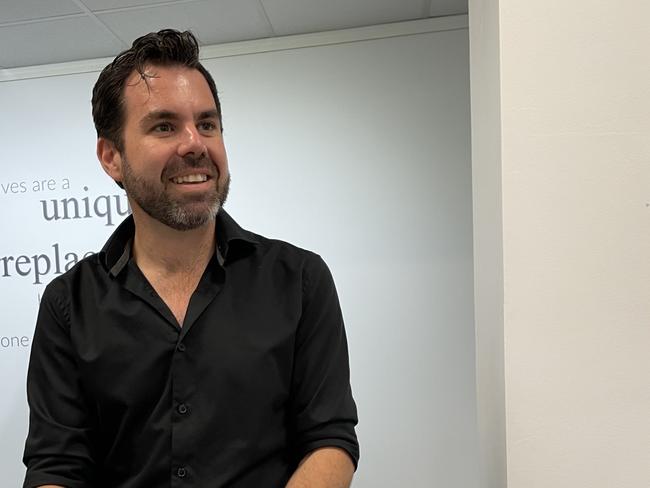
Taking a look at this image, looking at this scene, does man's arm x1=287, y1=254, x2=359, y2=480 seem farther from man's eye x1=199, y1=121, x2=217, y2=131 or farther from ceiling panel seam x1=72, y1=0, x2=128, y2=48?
ceiling panel seam x1=72, y1=0, x2=128, y2=48

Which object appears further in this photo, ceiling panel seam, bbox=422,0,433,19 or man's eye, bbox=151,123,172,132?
ceiling panel seam, bbox=422,0,433,19

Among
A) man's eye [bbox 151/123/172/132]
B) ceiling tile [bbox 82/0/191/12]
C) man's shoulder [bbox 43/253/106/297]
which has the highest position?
ceiling tile [bbox 82/0/191/12]

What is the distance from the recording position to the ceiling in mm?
2219

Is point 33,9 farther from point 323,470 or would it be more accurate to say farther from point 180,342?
point 323,470

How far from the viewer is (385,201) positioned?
95.9 inches

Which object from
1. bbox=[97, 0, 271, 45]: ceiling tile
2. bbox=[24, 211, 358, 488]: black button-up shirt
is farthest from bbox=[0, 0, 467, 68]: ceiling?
bbox=[24, 211, 358, 488]: black button-up shirt

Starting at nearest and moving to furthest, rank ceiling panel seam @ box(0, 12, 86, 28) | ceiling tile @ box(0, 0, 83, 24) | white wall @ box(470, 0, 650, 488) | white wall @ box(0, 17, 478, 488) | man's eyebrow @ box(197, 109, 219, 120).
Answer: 1. white wall @ box(470, 0, 650, 488)
2. man's eyebrow @ box(197, 109, 219, 120)
3. ceiling tile @ box(0, 0, 83, 24)
4. ceiling panel seam @ box(0, 12, 86, 28)
5. white wall @ box(0, 17, 478, 488)

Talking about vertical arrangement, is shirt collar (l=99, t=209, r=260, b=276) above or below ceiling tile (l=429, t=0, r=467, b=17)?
below

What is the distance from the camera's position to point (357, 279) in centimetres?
244

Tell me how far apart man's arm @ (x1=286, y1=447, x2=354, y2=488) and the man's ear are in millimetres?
716

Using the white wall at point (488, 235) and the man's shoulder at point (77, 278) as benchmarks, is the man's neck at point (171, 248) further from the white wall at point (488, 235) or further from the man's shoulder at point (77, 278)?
the white wall at point (488, 235)

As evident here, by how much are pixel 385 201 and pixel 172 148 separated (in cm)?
143

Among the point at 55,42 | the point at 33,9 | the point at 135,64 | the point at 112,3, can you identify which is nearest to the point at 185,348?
the point at 135,64

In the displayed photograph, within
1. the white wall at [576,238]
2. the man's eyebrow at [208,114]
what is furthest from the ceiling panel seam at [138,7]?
the white wall at [576,238]
